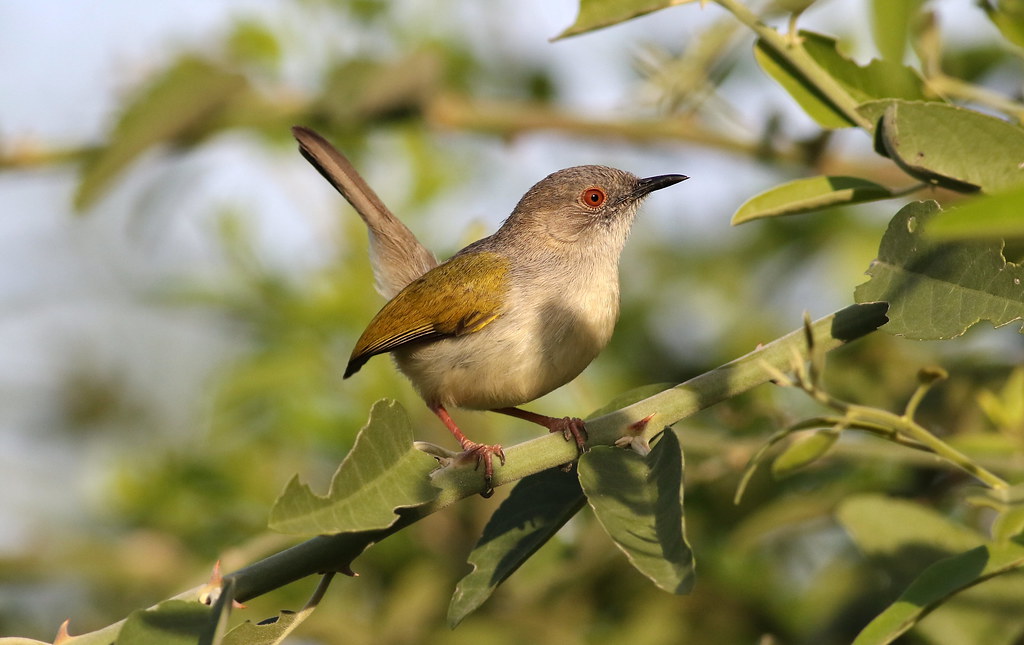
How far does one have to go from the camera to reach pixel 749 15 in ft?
7.16

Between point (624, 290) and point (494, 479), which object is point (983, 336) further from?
point (494, 479)

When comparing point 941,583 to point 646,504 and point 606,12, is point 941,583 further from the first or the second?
point 606,12

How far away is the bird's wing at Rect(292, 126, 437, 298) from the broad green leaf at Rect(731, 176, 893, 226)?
97.7 inches

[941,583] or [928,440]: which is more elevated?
[928,440]

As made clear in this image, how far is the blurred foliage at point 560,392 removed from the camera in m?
3.26

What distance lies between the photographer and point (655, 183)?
454 centimetres

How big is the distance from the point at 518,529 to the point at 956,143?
1.07 metres

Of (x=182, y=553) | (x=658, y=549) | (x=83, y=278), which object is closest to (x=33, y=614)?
(x=182, y=553)

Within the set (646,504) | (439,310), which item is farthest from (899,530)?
(439,310)

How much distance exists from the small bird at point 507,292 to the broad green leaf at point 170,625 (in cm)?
167

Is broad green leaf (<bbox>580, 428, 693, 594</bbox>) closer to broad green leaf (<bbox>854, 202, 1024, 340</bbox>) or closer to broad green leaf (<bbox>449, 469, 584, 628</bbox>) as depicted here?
broad green leaf (<bbox>449, 469, 584, 628</bbox>)

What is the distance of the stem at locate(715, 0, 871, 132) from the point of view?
7.15 feet

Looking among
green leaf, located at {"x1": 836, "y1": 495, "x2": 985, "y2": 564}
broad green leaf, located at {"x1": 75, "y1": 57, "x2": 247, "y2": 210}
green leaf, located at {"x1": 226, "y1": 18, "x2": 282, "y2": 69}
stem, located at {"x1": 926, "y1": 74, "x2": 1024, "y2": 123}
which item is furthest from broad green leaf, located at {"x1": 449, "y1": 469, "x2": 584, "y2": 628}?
green leaf, located at {"x1": 226, "y1": 18, "x2": 282, "y2": 69}

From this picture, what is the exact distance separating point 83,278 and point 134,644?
18.3 feet
